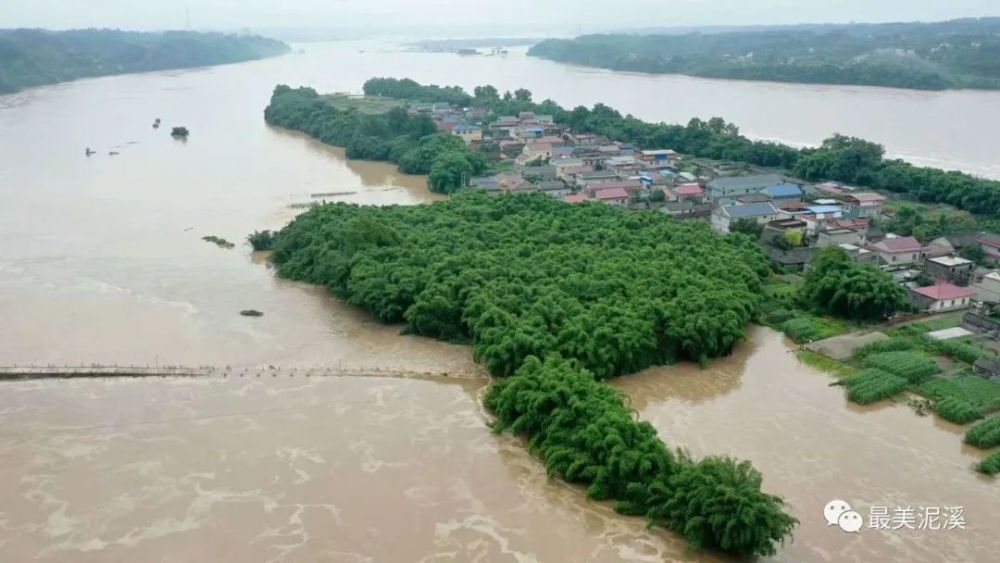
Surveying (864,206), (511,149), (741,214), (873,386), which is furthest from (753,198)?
(511,149)

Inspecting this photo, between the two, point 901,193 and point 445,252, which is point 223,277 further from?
point 901,193

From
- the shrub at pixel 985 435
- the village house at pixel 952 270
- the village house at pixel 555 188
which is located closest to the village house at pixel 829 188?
the village house at pixel 952 270

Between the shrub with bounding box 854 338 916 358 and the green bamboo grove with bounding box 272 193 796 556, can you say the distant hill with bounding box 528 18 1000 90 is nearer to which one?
the green bamboo grove with bounding box 272 193 796 556

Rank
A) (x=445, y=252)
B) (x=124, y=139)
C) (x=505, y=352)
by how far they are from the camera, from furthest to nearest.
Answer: (x=124, y=139) → (x=445, y=252) → (x=505, y=352)

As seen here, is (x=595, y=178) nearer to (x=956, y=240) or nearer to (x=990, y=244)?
(x=956, y=240)

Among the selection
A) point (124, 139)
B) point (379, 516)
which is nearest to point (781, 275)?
point (379, 516)
